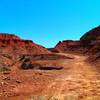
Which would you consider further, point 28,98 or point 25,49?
point 25,49

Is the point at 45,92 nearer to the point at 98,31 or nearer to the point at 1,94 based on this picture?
the point at 1,94

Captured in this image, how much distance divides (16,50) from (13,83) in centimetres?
7266

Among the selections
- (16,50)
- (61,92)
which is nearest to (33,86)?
(61,92)

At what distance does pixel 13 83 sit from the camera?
45.9 feet

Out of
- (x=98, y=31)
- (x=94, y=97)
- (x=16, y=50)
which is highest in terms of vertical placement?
(x=98, y=31)

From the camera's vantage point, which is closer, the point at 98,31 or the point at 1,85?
the point at 1,85

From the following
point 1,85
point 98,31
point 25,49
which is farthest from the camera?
point 98,31

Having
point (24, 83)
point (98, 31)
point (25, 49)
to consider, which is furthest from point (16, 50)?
point (24, 83)

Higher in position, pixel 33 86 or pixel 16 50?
pixel 16 50

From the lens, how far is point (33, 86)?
13617 mm

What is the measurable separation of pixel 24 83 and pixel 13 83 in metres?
0.63

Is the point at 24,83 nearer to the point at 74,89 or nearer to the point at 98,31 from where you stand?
the point at 74,89

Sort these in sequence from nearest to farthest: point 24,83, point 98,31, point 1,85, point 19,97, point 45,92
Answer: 1. point 19,97
2. point 45,92
3. point 1,85
4. point 24,83
5. point 98,31

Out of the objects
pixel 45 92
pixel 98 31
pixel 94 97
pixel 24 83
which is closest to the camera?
pixel 94 97
